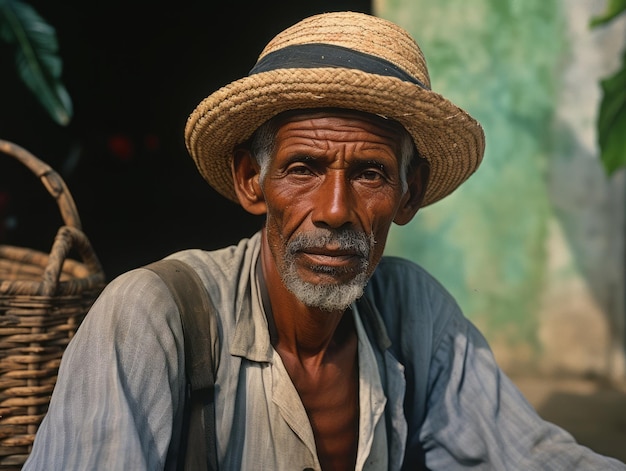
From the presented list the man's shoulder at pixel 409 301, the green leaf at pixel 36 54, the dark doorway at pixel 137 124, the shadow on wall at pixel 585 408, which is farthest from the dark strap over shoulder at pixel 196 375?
the dark doorway at pixel 137 124

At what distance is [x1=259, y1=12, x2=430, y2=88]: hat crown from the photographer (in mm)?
2119

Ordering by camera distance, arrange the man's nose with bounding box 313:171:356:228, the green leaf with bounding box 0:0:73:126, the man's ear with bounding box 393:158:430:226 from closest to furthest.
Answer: the man's nose with bounding box 313:171:356:228, the man's ear with bounding box 393:158:430:226, the green leaf with bounding box 0:0:73:126

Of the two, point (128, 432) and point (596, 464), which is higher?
point (128, 432)

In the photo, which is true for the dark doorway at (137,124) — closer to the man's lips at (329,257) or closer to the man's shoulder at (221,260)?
the man's shoulder at (221,260)

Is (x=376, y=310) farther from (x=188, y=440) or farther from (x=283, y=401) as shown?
(x=188, y=440)

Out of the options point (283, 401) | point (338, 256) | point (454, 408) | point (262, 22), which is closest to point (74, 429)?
point (283, 401)

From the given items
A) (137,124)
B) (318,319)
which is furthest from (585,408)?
(137,124)

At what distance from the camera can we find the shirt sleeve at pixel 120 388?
179 centimetres

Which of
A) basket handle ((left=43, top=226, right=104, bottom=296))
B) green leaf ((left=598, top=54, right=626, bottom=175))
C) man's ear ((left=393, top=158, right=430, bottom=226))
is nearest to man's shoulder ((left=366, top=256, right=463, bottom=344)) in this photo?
man's ear ((left=393, top=158, right=430, bottom=226))

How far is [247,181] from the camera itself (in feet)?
7.74

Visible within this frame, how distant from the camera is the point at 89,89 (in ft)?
18.5

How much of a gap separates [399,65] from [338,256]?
529mm

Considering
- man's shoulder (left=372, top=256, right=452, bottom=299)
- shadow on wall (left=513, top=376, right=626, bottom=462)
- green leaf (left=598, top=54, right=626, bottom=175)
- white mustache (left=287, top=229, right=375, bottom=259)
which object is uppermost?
green leaf (left=598, top=54, right=626, bottom=175)

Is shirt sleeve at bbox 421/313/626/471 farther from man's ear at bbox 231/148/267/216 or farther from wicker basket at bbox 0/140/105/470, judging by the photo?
wicker basket at bbox 0/140/105/470
